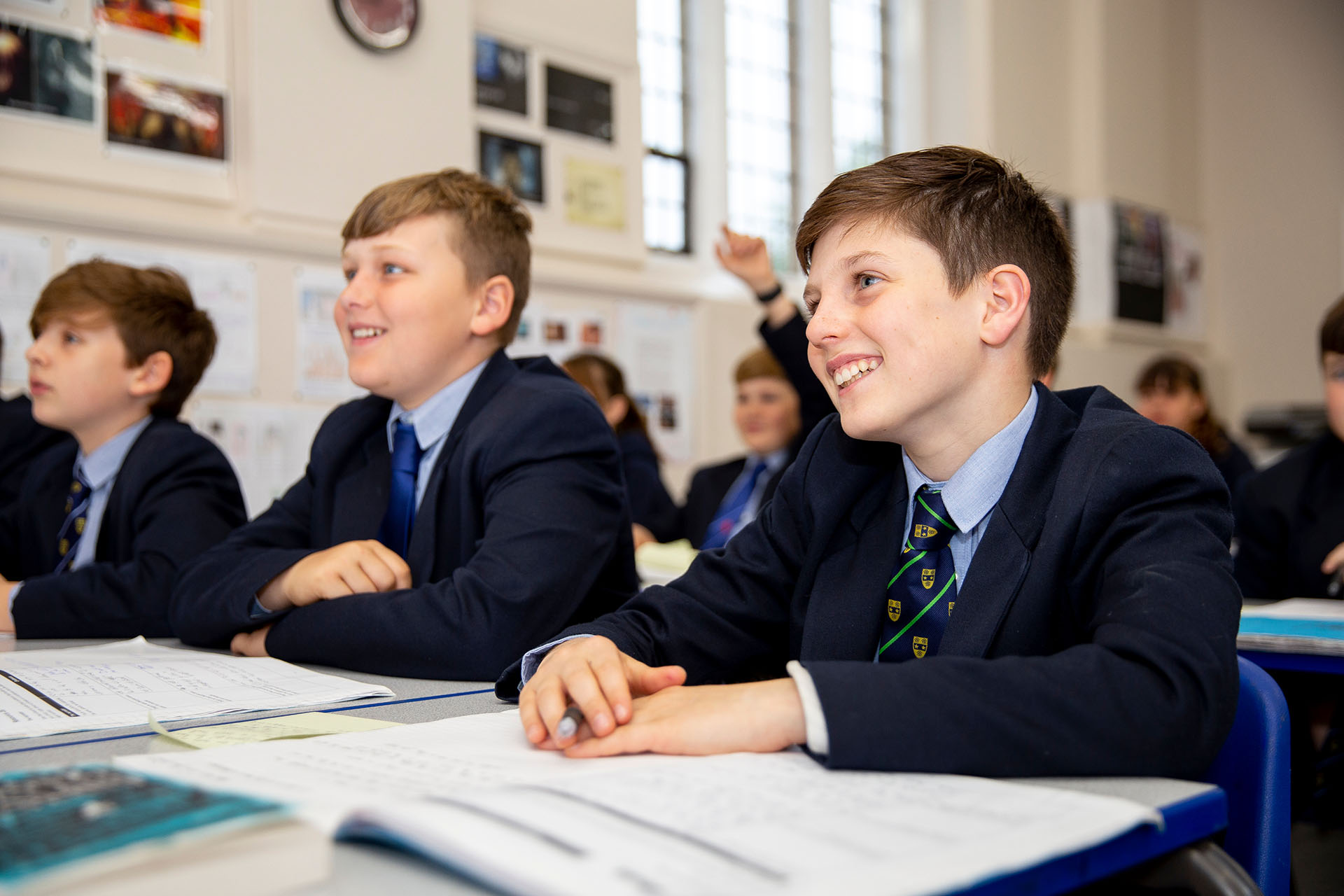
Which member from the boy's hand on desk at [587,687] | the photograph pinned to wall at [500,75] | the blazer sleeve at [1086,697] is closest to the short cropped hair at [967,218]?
the blazer sleeve at [1086,697]

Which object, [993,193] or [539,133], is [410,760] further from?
[539,133]

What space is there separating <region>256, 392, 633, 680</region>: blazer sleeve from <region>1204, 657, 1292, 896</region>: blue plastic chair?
0.81 metres

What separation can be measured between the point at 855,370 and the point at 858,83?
241 inches

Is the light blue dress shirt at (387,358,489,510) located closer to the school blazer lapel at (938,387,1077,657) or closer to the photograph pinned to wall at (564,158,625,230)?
the school blazer lapel at (938,387,1077,657)

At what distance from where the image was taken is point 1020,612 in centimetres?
106

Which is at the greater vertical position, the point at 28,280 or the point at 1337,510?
the point at 28,280

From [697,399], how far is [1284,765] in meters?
4.71

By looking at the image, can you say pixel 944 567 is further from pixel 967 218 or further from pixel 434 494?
pixel 434 494

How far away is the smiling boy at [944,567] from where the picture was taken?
33.1 inches

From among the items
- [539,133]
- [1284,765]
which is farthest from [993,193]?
[539,133]

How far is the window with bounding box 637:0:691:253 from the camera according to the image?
599 cm

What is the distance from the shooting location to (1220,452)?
4.78 metres

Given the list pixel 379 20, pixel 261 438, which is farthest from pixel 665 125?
pixel 261 438

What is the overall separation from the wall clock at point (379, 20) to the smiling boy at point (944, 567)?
3345 millimetres
